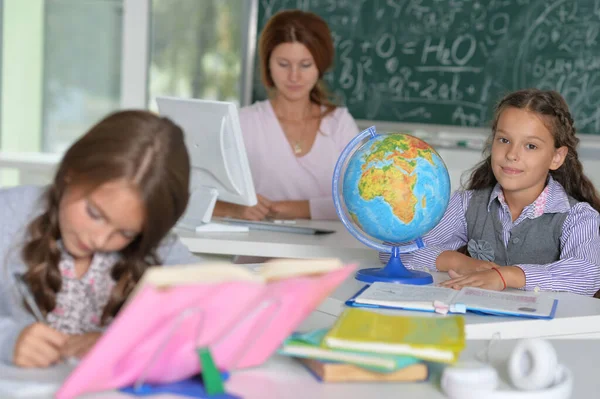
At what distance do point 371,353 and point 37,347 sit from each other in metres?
0.56

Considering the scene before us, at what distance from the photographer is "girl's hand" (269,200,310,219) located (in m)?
3.33

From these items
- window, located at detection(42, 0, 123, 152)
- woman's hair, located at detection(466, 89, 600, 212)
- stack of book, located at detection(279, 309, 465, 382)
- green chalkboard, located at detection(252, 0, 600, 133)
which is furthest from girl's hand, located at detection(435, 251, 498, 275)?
window, located at detection(42, 0, 123, 152)

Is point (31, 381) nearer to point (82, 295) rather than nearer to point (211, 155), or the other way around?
point (82, 295)

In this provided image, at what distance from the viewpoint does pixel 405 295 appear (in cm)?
199

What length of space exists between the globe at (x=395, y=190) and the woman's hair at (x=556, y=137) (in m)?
0.52

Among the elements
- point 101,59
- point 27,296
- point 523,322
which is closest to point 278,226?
point 523,322

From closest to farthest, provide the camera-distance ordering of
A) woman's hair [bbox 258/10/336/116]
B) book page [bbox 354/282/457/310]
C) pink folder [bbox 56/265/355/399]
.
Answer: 1. pink folder [bbox 56/265/355/399]
2. book page [bbox 354/282/457/310]
3. woman's hair [bbox 258/10/336/116]

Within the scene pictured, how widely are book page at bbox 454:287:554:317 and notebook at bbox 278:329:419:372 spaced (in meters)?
0.49

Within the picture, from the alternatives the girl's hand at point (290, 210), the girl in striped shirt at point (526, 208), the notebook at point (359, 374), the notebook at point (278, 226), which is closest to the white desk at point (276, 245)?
the notebook at point (278, 226)

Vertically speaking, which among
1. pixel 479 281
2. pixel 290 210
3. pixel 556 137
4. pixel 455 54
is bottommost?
pixel 290 210

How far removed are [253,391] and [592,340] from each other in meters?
0.84

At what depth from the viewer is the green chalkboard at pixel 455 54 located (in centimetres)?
433

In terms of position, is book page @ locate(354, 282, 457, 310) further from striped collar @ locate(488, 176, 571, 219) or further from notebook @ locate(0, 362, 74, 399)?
notebook @ locate(0, 362, 74, 399)

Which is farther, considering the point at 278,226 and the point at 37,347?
the point at 278,226
